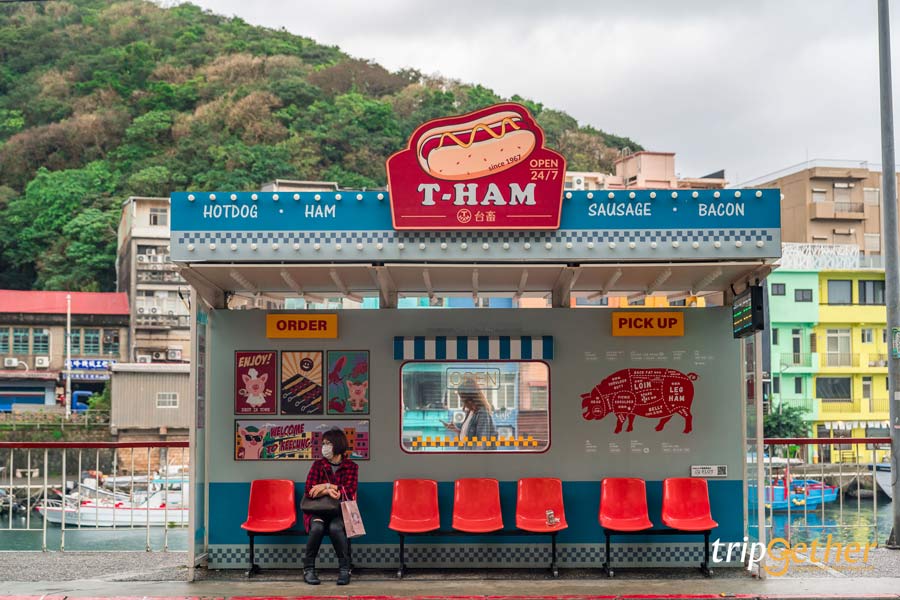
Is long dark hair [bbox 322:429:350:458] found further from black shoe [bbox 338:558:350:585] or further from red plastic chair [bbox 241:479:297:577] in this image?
black shoe [bbox 338:558:350:585]

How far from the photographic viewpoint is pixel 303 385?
10.7 meters

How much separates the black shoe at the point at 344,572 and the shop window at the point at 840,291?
2334 inches

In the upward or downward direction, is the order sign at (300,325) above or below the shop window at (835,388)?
above

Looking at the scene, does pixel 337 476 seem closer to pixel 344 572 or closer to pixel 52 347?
pixel 344 572

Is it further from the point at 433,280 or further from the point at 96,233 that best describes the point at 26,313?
the point at 433,280

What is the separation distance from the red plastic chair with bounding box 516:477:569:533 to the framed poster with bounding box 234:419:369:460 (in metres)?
1.66

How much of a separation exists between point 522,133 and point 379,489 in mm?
3922

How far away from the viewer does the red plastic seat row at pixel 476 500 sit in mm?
10359

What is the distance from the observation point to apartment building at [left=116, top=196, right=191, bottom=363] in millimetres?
73500

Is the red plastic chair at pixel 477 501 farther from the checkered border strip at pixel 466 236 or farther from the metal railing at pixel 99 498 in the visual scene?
the metal railing at pixel 99 498

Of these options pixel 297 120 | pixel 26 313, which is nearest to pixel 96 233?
pixel 26 313

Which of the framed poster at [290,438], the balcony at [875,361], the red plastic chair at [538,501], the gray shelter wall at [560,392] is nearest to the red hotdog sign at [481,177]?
the gray shelter wall at [560,392]

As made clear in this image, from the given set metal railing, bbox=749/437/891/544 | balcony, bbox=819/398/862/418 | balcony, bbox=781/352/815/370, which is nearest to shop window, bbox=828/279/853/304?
balcony, bbox=781/352/815/370

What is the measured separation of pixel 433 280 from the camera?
10.9 metres
